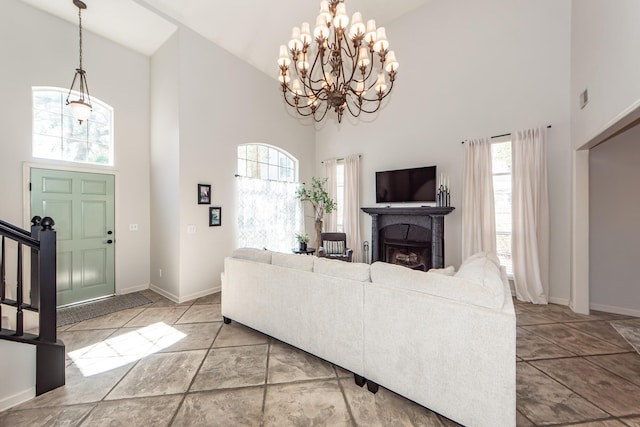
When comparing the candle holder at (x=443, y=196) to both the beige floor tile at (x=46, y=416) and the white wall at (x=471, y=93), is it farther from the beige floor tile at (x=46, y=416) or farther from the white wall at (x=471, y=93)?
the beige floor tile at (x=46, y=416)

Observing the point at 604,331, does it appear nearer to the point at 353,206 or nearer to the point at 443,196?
the point at 443,196

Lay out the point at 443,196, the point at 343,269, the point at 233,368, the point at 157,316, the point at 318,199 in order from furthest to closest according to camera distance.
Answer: the point at 318,199
the point at 443,196
the point at 157,316
the point at 233,368
the point at 343,269

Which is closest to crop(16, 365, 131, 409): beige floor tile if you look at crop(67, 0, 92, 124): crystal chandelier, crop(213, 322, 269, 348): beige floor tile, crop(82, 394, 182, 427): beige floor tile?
crop(82, 394, 182, 427): beige floor tile

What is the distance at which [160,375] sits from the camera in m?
2.20

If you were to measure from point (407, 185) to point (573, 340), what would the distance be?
3029 millimetres

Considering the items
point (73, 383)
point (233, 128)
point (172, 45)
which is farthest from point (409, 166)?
point (73, 383)

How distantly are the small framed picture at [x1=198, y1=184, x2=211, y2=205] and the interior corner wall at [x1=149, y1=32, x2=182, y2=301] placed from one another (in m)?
0.33

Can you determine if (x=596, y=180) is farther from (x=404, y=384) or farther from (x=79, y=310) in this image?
(x=79, y=310)

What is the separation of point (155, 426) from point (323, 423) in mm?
1098

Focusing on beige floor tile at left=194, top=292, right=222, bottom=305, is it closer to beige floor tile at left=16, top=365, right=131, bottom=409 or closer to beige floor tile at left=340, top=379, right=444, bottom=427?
beige floor tile at left=16, top=365, right=131, bottom=409

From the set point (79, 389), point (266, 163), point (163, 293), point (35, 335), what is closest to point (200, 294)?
point (163, 293)

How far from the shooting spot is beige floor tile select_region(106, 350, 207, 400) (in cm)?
200

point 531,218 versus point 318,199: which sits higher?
point 318,199

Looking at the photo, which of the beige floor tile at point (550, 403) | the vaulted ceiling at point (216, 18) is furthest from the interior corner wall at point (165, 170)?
the beige floor tile at point (550, 403)
